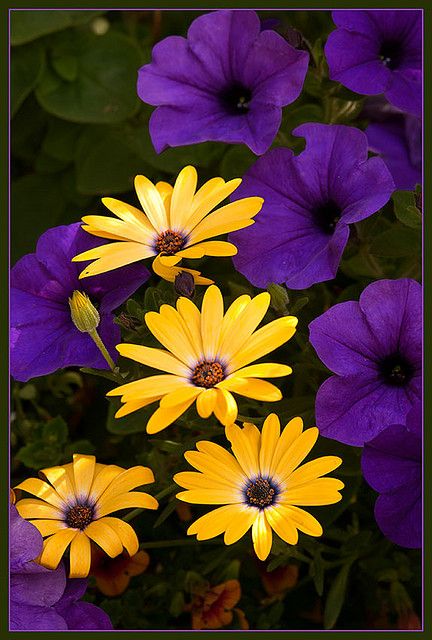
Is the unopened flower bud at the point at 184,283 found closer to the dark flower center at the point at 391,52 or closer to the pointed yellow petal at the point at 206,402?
the pointed yellow petal at the point at 206,402

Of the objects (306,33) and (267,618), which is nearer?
(267,618)

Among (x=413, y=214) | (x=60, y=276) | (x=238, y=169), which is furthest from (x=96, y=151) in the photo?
(x=413, y=214)

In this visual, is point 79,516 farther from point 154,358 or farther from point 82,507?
point 154,358

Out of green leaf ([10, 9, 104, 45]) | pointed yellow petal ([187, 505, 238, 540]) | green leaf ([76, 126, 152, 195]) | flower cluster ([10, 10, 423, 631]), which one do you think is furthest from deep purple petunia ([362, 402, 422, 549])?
green leaf ([10, 9, 104, 45])

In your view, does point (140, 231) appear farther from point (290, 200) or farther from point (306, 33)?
point (306, 33)

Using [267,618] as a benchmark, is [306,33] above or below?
above

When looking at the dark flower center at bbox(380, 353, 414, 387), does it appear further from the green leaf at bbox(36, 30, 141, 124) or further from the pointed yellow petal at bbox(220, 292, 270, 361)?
the green leaf at bbox(36, 30, 141, 124)
